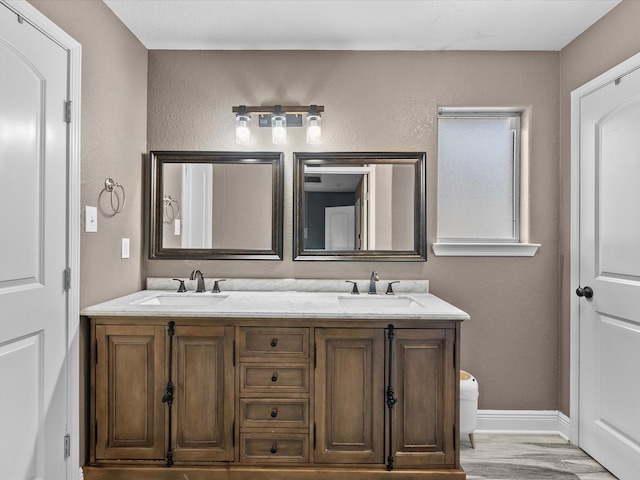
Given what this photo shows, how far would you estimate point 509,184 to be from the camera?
8.93 feet

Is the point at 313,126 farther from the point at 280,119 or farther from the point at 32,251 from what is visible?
the point at 32,251

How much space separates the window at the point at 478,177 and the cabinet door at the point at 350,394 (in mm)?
1082

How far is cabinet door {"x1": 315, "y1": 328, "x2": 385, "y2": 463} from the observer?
6.43 ft

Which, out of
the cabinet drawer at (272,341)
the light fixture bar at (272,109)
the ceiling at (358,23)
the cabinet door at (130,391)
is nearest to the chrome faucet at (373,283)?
the cabinet drawer at (272,341)

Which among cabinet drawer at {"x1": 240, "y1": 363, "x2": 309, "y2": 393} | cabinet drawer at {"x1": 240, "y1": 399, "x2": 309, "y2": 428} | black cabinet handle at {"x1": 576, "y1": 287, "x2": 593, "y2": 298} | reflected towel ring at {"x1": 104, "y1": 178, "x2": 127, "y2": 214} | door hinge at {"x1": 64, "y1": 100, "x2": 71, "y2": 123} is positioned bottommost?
cabinet drawer at {"x1": 240, "y1": 399, "x2": 309, "y2": 428}

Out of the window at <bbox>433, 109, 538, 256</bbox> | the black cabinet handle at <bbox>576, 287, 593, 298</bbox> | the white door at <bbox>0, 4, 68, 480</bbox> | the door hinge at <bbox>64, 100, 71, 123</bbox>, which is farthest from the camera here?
the window at <bbox>433, 109, 538, 256</bbox>

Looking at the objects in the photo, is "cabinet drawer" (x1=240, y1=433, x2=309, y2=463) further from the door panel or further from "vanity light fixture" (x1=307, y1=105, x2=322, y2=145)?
"vanity light fixture" (x1=307, y1=105, x2=322, y2=145)

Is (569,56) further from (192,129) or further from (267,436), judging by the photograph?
(267,436)

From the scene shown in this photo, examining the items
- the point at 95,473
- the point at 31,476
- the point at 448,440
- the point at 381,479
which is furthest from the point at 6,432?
the point at 448,440

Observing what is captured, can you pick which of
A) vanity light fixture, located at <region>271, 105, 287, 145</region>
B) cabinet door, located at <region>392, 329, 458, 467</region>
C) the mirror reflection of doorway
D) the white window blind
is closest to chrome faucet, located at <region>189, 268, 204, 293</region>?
the mirror reflection of doorway

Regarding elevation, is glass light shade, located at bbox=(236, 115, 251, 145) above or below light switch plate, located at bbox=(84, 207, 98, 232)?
above

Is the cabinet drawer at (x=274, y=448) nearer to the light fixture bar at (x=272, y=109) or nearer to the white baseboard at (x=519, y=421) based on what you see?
the white baseboard at (x=519, y=421)

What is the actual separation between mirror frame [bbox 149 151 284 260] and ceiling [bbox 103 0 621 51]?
0.68 meters

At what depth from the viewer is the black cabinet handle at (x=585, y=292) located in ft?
7.62
